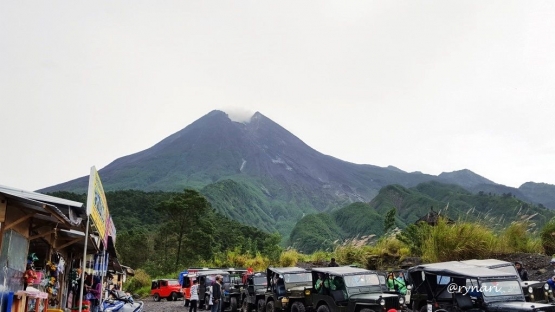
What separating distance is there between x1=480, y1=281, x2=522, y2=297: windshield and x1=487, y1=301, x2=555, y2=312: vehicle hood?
20 centimetres

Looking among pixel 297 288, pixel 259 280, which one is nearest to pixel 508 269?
pixel 297 288

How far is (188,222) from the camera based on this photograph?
45906mm

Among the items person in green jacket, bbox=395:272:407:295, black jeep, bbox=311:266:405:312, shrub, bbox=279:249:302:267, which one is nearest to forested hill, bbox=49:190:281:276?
shrub, bbox=279:249:302:267

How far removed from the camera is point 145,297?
3434 centimetres

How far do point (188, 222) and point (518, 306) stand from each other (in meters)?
40.2

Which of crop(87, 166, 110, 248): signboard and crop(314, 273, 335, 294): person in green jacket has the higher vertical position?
crop(87, 166, 110, 248): signboard

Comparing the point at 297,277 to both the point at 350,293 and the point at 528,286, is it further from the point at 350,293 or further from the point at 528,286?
the point at 528,286

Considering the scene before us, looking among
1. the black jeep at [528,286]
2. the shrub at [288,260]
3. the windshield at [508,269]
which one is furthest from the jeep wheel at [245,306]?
the windshield at [508,269]

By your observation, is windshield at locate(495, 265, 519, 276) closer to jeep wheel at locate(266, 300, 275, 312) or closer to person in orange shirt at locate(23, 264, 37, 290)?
jeep wheel at locate(266, 300, 275, 312)

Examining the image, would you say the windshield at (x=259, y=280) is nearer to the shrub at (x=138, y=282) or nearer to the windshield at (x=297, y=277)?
the windshield at (x=297, y=277)

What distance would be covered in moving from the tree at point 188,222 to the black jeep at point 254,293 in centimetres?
2767

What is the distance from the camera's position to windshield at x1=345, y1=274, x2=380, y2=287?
11211 mm

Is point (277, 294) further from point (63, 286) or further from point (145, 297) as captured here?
point (145, 297)

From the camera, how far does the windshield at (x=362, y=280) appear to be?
11.2 m
